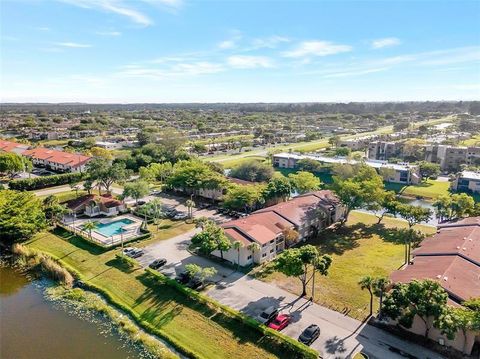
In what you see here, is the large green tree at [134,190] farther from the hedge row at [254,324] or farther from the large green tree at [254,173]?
the large green tree at [254,173]

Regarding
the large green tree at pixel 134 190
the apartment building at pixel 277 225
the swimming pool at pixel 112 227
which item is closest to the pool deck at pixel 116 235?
the swimming pool at pixel 112 227

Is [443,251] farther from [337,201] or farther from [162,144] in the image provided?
[162,144]

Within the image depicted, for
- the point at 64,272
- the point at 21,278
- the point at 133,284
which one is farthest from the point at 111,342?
the point at 21,278

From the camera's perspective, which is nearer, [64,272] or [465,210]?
[64,272]

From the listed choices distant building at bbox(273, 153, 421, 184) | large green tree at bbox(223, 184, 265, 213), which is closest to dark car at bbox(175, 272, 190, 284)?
large green tree at bbox(223, 184, 265, 213)

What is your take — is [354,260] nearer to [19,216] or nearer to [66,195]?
[19,216]

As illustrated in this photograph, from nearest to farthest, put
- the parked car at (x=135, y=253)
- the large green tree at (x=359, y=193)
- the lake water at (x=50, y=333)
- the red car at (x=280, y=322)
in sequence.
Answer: the lake water at (x=50, y=333) < the red car at (x=280, y=322) < the parked car at (x=135, y=253) < the large green tree at (x=359, y=193)

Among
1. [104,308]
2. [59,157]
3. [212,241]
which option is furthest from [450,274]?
[59,157]
